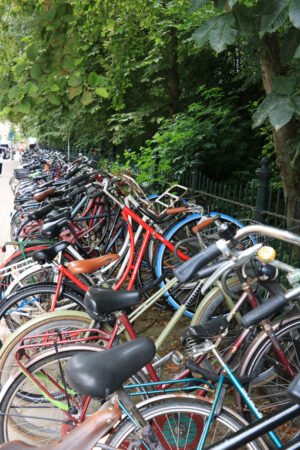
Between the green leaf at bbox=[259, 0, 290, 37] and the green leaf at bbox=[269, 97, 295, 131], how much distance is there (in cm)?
37

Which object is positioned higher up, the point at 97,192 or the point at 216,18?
the point at 216,18

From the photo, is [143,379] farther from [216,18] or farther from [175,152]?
[175,152]

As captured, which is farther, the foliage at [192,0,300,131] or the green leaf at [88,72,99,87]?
the green leaf at [88,72,99,87]

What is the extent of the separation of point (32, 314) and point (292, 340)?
6.28ft

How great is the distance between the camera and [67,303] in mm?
3074

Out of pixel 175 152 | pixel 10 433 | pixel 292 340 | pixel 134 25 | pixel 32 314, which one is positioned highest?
pixel 134 25

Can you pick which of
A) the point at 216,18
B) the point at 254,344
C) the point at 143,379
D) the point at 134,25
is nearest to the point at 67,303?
the point at 143,379

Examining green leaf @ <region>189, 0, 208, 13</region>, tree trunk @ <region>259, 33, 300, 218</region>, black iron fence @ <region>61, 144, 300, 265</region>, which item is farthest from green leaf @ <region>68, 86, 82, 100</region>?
green leaf @ <region>189, 0, 208, 13</region>

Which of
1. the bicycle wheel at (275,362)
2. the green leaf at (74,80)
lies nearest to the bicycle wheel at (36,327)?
the bicycle wheel at (275,362)

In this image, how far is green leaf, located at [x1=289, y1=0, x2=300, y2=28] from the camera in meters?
1.63

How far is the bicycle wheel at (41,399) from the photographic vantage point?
2078 millimetres

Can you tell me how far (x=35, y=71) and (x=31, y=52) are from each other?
0.16m

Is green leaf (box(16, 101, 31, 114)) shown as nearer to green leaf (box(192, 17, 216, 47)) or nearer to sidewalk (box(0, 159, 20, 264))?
green leaf (box(192, 17, 216, 47))

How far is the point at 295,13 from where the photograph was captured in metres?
1.66
